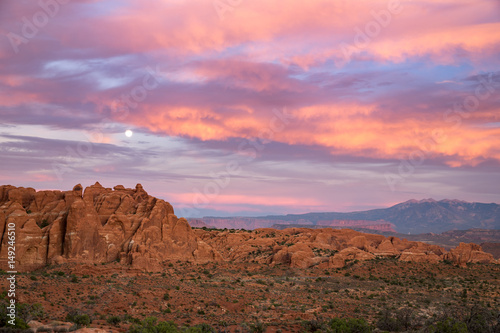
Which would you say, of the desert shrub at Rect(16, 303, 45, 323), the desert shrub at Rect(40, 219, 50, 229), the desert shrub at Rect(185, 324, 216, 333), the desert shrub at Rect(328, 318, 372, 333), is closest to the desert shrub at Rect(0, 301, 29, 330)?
the desert shrub at Rect(16, 303, 45, 323)

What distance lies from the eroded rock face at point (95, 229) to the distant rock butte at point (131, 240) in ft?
0.41

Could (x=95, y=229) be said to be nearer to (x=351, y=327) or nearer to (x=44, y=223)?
(x=44, y=223)

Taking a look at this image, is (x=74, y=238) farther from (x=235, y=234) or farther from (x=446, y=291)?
(x=446, y=291)

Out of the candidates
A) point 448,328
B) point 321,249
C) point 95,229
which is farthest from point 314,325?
point 321,249

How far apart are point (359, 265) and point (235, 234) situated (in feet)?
91.0

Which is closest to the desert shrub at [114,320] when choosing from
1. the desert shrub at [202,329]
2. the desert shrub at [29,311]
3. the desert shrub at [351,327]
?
the desert shrub at [29,311]

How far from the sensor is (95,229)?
62812mm

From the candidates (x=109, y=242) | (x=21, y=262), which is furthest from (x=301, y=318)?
(x=21, y=262)

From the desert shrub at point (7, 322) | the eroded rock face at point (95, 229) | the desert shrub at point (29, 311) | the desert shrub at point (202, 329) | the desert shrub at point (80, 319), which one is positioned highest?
the eroded rock face at point (95, 229)

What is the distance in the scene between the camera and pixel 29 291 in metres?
41.6

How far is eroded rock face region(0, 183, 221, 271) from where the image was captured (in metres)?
58.6

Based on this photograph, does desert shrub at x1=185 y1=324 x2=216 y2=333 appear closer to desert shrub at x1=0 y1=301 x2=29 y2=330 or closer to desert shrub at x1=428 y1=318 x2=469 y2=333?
desert shrub at x1=0 y1=301 x2=29 y2=330

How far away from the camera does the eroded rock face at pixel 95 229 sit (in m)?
58.6

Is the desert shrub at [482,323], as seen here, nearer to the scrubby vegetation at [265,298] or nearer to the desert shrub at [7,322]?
the scrubby vegetation at [265,298]
